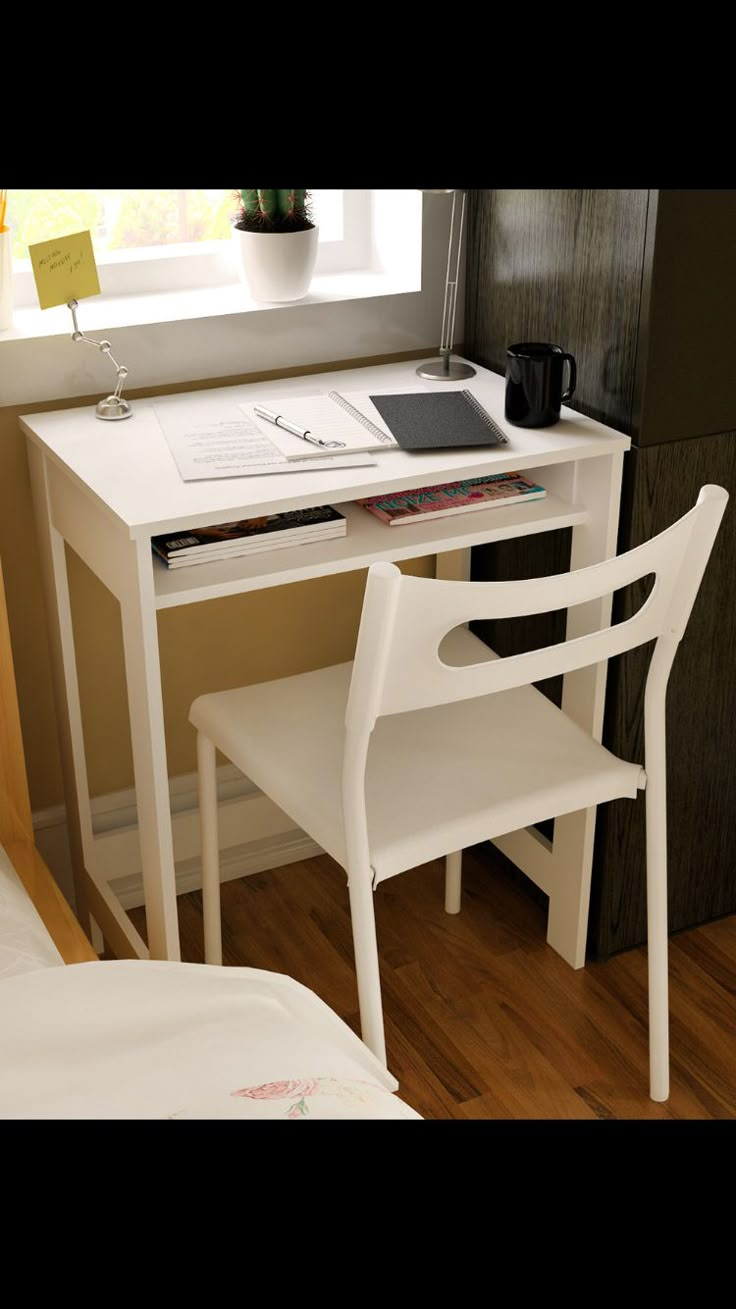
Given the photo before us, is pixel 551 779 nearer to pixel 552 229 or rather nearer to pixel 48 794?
pixel 552 229

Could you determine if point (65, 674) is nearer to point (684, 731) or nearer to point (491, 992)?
point (491, 992)

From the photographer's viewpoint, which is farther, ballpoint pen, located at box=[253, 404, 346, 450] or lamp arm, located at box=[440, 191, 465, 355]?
lamp arm, located at box=[440, 191, 465, 355]

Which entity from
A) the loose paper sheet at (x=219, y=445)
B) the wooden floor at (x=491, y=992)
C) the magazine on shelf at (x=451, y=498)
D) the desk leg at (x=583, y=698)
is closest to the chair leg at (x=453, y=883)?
the wooden floor at (x=491, y=992)

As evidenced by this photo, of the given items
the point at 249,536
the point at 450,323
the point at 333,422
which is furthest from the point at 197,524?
the point at 450,323

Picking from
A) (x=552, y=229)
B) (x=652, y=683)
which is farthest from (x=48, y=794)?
(x=552, y=229)

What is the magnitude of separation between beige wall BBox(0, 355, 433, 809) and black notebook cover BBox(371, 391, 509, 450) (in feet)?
0.78

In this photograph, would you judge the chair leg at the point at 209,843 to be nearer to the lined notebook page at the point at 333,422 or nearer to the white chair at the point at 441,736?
the white chair at the point at 441,736

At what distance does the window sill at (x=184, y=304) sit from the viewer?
5.62ft

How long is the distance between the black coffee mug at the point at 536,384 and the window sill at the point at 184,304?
355 mm

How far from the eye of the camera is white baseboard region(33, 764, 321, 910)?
6.46ft

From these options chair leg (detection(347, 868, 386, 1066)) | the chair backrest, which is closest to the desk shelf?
the chair backrest

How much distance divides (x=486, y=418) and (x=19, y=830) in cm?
80

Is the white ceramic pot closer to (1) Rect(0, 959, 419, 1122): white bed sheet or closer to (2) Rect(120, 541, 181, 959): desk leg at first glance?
(2) Rect(120, 541, 181, 959): desk leg
